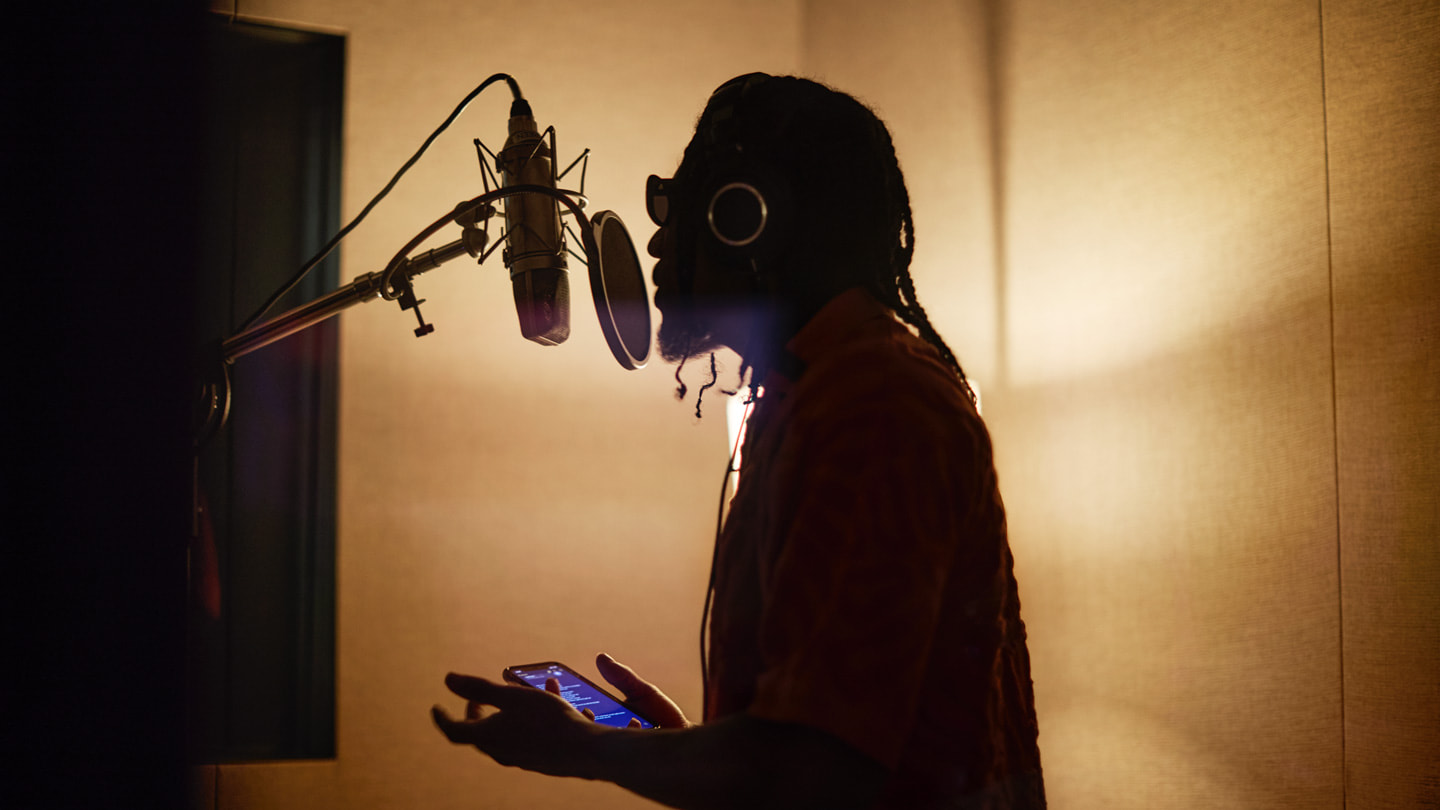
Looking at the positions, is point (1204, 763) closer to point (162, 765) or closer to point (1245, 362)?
point (1245, 362)

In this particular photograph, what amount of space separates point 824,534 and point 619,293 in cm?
47

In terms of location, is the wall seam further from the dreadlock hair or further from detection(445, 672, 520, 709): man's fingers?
detection(445, 672, 520, 709): man's fingers

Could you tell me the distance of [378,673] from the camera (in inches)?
69.9

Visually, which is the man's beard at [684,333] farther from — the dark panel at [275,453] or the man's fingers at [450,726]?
the dark panel at [275,453]

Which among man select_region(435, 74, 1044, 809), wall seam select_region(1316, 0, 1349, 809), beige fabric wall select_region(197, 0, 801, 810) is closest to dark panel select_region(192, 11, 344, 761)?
beige fabric wall select_region(197, 0, 801, 810)

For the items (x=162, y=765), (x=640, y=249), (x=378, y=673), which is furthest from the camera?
(x=640, y=249)

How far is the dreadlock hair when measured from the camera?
0.72m

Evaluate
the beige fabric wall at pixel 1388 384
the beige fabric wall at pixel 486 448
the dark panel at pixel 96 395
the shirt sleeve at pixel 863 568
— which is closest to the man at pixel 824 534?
the shirt sleeve at pixel 863 568

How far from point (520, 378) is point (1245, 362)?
1388mm

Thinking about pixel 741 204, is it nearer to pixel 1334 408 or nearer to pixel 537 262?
pixel 537 262

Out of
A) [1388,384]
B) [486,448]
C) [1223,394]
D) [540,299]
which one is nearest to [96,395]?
[540,299]

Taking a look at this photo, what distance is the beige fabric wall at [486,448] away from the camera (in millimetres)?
1788

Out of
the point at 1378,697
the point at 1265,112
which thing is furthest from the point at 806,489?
the point at 1265,112

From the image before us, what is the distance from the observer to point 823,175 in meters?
0.73
